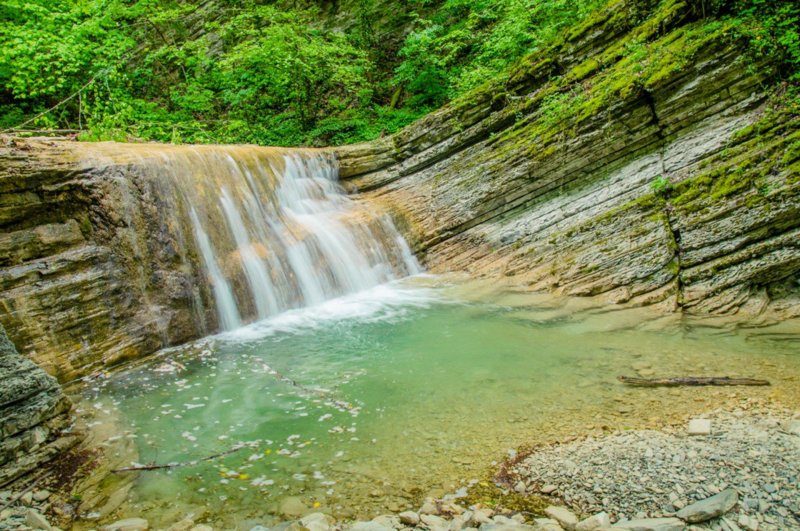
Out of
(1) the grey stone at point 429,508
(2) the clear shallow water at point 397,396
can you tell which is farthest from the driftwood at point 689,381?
(1) the grey stone at point 429,508

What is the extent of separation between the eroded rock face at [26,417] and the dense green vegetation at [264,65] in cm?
728

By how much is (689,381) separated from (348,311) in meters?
5.45

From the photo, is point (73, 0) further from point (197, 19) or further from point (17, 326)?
point (17, 326)

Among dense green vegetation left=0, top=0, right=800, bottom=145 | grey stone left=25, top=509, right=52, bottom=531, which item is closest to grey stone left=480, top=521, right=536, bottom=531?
grey stone left=25, top=509, right=52, bottom=531

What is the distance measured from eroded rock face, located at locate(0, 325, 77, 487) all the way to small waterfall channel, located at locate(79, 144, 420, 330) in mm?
3404

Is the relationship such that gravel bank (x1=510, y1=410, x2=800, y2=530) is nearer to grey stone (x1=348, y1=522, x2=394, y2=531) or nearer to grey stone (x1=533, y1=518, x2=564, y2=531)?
grey stone (x1=533, y1=518, x2=564, y2=531)

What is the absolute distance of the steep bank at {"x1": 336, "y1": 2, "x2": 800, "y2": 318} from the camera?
18.4 ft

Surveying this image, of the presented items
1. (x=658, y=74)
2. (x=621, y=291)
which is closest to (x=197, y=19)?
(x=658, y=74)

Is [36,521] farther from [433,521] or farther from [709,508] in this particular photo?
[709,508]

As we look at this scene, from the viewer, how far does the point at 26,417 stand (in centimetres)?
367

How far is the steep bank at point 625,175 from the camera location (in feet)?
18.4

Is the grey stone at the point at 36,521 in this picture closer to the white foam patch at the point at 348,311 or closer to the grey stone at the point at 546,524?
the grey stone at the point at 546,524

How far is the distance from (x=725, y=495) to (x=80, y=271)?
7413 mm

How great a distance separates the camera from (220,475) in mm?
3379
